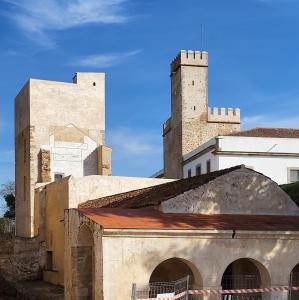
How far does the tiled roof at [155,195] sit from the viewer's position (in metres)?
17.3

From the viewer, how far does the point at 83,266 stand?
54.0 ft

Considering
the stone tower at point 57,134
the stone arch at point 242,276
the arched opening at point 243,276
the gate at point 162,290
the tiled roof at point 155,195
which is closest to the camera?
the gate at point 162,290

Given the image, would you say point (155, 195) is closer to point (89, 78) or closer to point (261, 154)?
point (89, 78)

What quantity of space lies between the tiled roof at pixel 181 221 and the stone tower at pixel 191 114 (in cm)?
2761

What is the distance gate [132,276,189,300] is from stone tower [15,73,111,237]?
557 inches

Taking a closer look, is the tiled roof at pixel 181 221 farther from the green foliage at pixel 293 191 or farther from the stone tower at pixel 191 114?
the stone tower at pixel 191 114

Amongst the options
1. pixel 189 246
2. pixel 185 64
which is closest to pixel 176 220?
pixel 189 246

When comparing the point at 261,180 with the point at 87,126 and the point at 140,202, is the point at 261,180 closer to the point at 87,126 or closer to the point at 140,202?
the point at 140,202

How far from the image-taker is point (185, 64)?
1859 inches

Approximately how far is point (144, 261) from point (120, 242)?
732 mm

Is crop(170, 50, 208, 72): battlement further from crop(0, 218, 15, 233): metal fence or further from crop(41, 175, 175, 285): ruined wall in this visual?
crop(41, 175, 175, 285): ruined wall

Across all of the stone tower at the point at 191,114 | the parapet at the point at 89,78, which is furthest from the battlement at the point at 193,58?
the parapet at the point at 89,78

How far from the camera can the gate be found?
491 inches

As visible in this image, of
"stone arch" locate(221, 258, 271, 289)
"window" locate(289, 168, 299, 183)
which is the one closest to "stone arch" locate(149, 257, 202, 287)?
"stone arch" locate(221, 258, 271, 289)
